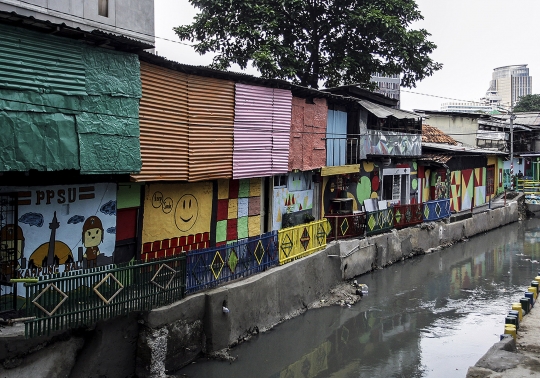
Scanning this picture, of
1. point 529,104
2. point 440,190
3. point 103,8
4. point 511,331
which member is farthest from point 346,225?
point 529,104

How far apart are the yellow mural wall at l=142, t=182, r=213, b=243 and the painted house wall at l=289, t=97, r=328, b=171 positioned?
4.34 meters

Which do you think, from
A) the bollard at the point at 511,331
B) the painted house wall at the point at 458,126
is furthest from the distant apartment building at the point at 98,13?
the painted house wall at the point at 458,126

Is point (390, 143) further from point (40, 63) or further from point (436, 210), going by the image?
point (40, 63)

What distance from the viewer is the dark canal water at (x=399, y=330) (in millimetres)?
12797

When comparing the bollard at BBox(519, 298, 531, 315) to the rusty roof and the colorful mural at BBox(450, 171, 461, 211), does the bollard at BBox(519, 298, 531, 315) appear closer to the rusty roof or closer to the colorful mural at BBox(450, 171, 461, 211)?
the colorful mural at BBox(450, 171, 461, 211)

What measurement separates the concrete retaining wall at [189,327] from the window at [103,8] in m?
9.09

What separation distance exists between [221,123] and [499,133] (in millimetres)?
34040

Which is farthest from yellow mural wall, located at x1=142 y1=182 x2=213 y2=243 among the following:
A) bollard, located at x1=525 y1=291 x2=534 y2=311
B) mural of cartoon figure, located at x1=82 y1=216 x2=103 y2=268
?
bollard, located at x1=525 y1=291 x2=534 y2=311

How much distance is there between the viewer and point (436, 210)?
1081 inches

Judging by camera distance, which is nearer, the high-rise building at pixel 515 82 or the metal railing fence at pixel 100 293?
the metal railing fence at pixel 100 293

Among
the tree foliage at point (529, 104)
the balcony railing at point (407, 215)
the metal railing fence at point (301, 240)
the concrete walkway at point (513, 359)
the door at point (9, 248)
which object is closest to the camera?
the concrete walkway at point (513, 359)

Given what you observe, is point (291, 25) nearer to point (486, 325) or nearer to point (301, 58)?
point (301, 58)

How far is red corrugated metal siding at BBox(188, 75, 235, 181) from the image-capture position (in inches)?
547

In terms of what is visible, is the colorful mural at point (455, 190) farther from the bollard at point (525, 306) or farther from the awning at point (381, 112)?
the bollard at point (525, 306)
